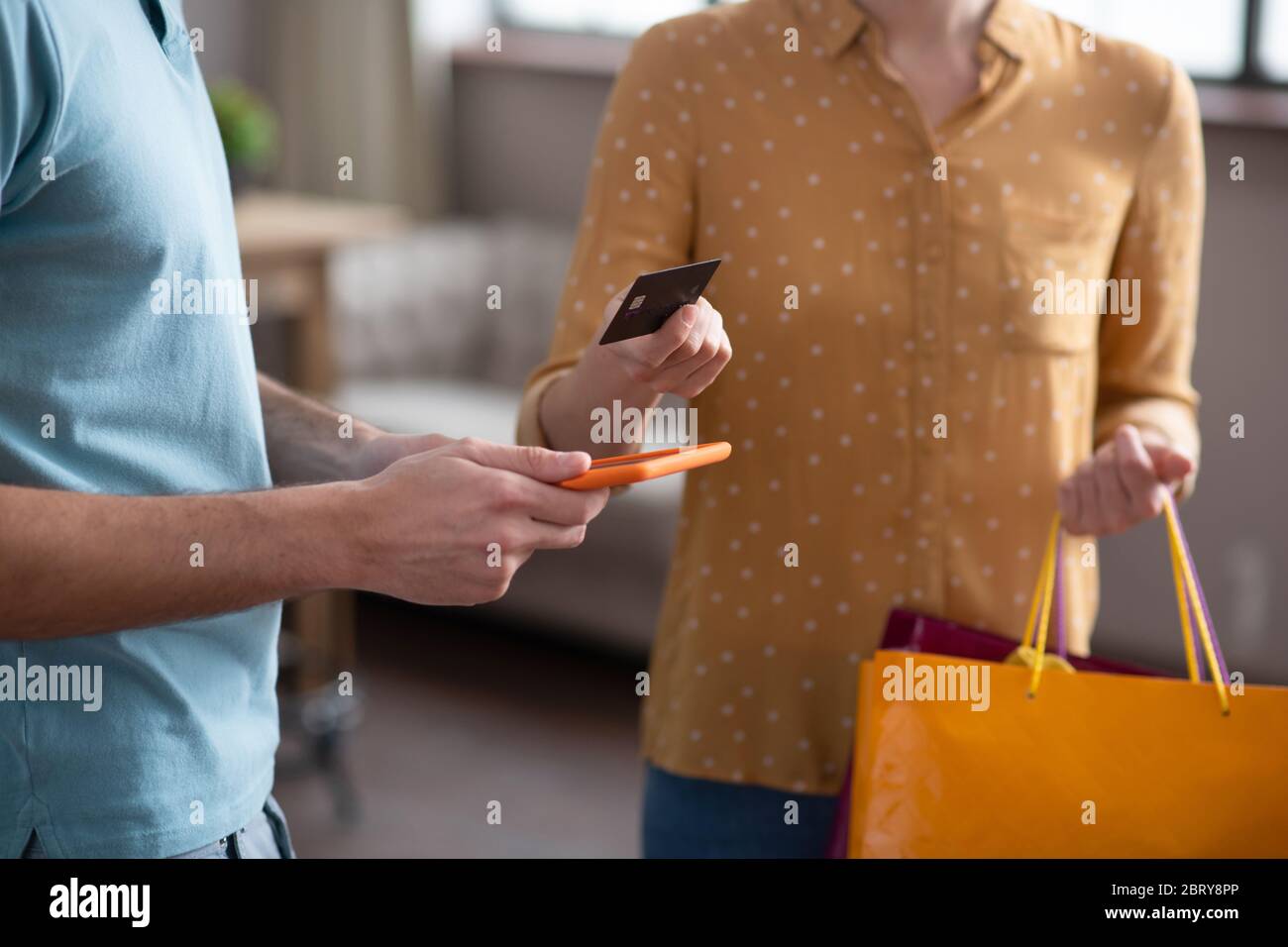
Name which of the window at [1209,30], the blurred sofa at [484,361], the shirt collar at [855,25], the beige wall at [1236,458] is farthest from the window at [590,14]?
the shirt collar at [855,25]

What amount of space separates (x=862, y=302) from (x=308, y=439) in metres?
0.44

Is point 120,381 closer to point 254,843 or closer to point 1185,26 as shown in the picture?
point 254,843

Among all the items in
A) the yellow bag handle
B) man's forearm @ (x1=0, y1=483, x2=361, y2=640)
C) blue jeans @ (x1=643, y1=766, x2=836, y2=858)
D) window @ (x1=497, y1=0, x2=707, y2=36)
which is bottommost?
blue jeans @ (x1=643, y1=766, x2=836, y2=858)

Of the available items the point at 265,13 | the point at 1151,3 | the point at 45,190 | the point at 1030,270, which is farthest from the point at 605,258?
the point at 265,13

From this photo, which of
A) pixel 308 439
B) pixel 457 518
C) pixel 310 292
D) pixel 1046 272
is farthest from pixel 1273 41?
pixel 457 518

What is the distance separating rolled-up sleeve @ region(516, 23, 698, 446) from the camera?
112cm

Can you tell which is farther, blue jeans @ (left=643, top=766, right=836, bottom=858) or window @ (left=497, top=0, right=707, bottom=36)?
window @ (left=497, top=0, right=707, bottom=36)

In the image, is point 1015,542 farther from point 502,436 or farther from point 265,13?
point 265,13

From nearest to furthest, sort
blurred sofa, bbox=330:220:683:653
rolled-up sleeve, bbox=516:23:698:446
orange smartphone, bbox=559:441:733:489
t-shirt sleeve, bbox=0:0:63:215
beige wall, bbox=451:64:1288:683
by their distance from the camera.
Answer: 1. t-shirt sleeve, bbox=0:0:63:215
2. orange smartphone, bbox=559:441:733:489
3. rolled-up sleeve, bbox=516:23:698:446
4. beige wall, bbox=451:64:1288:683
5. blurred sofa, bbox=330:220:683:653

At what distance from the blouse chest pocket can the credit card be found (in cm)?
34

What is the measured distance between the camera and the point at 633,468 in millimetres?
786

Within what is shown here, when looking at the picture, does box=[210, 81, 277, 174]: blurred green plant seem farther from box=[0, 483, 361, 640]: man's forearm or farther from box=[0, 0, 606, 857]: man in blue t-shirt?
box=[0, 483, 361, 640]: man's forearm

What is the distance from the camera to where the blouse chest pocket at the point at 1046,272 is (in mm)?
1140

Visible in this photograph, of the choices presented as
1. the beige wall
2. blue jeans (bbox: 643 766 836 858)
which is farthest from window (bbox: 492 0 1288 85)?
blue jeans (bbox: 643 766 836 858)
